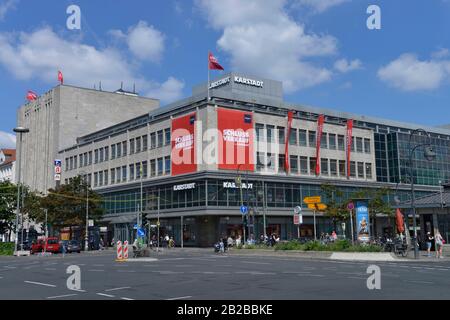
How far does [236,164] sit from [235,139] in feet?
10.8

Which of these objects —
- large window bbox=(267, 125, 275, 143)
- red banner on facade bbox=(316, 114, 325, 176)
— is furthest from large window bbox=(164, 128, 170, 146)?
red banner on facade bbox=(316, 114, 325, 176)

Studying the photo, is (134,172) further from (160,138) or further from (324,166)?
(324,166)

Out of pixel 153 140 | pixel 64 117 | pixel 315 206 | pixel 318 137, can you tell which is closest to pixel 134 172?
pixel 153 140

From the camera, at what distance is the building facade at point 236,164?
6488 cm

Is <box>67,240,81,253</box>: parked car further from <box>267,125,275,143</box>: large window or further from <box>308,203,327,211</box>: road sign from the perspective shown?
<box>267,125,275,143</box>: large window

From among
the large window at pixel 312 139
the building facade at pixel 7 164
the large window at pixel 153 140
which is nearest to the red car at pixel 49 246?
the large window at pixel 153 140

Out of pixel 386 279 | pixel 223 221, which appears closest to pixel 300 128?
pixel 223 221

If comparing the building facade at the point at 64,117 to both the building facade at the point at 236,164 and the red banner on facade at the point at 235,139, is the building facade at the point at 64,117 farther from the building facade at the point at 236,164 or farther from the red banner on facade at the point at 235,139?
the red banner on facade at the point at 235,139

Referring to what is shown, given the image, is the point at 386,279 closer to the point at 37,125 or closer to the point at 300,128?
the point at 300,128

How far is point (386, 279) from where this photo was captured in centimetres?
1878

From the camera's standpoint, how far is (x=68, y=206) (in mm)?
69750

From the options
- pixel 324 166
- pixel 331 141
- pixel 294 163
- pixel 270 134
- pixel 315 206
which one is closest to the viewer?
pixel 315 206
